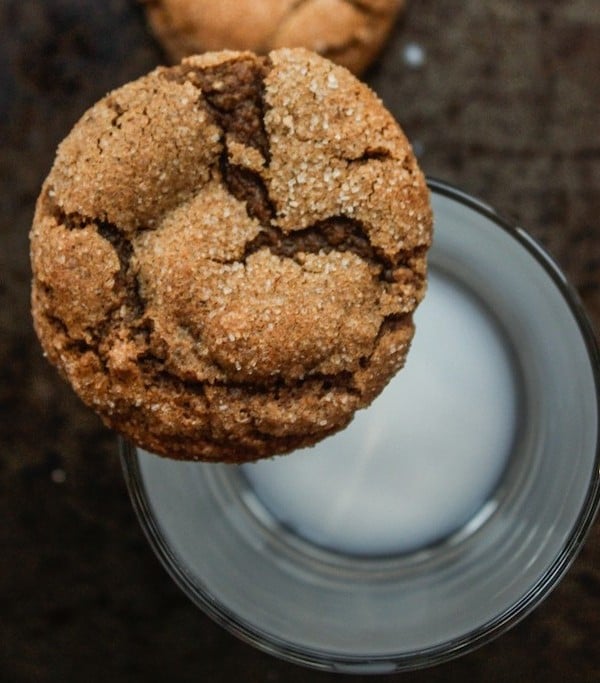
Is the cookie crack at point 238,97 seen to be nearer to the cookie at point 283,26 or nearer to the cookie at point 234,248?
the cookie at point 234,248

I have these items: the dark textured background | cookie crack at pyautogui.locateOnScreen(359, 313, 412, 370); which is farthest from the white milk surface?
cookie crack at pyautogui.locateOnScreen(359, 313, 412, 370)

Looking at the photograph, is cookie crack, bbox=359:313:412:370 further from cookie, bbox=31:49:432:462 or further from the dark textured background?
the dark textured background

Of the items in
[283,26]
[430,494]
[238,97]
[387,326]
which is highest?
[283,26]

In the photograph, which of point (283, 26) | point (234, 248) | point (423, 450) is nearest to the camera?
point (234, 248)

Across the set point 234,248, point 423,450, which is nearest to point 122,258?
point 234,248

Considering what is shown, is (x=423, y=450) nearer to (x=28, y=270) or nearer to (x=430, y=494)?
(x=430, y=494)

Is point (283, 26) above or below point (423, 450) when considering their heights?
above

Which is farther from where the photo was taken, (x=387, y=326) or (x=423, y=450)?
(x=423, y=450)

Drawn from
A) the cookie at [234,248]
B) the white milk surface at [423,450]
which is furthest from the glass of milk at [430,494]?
the cookie at [234,248]

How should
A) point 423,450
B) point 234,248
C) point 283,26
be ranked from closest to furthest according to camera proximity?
1. point 234,248
2. point 423,450
3. point 283,26
